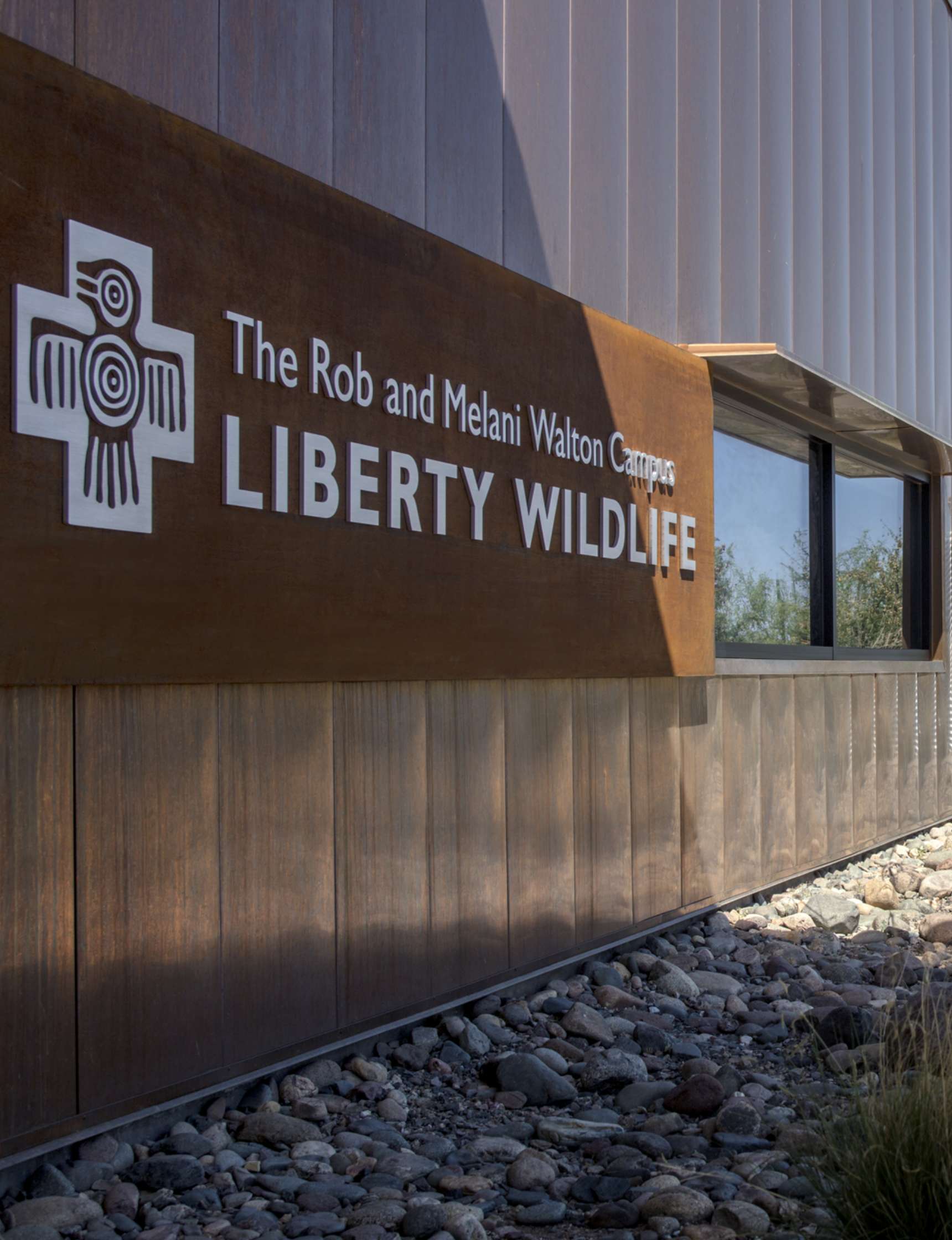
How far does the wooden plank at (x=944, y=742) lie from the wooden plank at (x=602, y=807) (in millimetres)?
4811

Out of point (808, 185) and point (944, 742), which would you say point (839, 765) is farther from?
point (808, 185)

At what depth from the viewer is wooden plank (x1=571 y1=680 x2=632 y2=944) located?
487 cm

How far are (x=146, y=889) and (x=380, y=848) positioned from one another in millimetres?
930

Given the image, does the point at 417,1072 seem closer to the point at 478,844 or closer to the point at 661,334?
the point at 478,844

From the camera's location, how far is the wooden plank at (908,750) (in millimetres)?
8477

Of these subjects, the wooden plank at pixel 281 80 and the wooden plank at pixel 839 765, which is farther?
the wooden plank at pixel 839 765

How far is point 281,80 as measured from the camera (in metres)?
3.62

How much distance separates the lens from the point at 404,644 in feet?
12.7

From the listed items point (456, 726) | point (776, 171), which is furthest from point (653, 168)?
point (456, 726)

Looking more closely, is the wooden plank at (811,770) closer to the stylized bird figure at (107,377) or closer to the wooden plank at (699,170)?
the wooden plank at (699,170)

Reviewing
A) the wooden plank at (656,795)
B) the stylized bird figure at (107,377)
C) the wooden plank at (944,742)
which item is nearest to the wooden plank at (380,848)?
the stylized bird figure at (107,377)

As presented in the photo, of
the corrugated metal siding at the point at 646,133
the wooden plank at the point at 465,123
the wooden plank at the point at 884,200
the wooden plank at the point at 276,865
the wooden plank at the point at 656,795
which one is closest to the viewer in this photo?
the wooden plank at the point at 276,865

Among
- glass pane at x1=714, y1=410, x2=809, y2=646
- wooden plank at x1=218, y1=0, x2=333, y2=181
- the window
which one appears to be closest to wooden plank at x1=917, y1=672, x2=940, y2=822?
the window

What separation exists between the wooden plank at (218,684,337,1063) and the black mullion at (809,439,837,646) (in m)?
4.51
